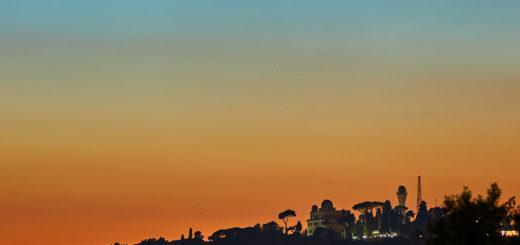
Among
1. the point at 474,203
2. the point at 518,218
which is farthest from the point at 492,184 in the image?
the point at 518,218

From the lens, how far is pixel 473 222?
78000 mm

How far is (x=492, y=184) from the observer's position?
258ft

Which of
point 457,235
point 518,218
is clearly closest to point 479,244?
point 457,235

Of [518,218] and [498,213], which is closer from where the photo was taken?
[498,213]

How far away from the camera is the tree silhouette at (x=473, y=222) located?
77.5 meters

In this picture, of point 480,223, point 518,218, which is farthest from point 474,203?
point 518,218

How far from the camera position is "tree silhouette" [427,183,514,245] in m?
77.5

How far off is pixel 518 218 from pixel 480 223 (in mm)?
8160

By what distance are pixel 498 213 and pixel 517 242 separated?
2.97m

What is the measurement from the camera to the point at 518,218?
84688 millimetres

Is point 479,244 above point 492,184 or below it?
below

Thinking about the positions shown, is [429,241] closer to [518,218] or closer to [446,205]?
[446,205]

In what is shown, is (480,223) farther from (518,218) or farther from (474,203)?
(518,218)

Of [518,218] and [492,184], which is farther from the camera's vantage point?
[518,218]
